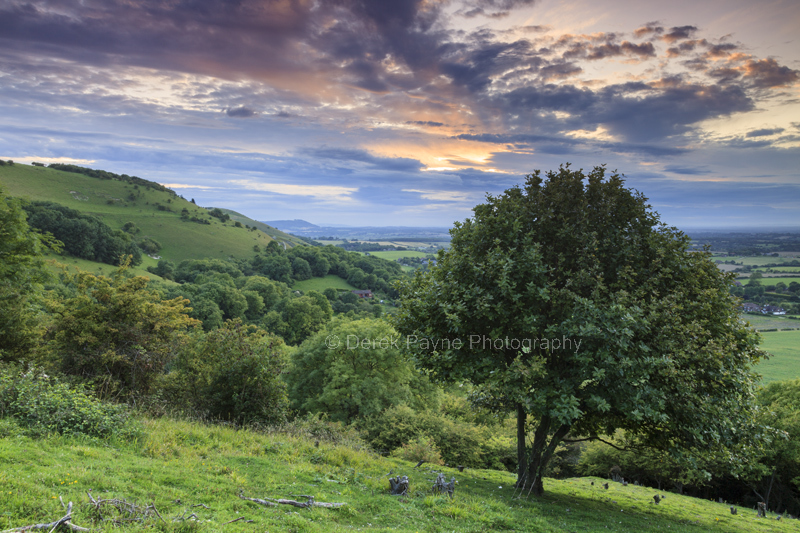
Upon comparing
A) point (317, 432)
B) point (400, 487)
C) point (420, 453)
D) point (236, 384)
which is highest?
point (236, 384)

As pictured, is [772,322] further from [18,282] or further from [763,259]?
[18,282]

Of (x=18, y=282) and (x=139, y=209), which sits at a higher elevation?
(x=139, y=209)

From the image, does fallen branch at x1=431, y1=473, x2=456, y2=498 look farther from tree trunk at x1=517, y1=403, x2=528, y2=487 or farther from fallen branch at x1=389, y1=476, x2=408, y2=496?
tree trunk at x1=517, y1=403, x2=528, y2=487

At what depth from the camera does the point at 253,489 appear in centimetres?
933

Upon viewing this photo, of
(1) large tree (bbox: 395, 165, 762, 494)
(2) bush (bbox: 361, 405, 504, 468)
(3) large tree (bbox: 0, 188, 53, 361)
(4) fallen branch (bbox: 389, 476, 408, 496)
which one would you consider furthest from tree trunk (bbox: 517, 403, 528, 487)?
(3) large tree (bbox: 0, 188, 53, 361)

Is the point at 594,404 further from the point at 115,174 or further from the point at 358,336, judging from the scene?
the point at 115,174

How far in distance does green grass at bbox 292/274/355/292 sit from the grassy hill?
33.1 metres

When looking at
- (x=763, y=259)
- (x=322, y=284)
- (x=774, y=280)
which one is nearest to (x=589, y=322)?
(x=322, y=284)

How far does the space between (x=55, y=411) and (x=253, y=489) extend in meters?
6.54

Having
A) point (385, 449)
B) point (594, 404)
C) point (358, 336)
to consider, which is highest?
point (594, 404)

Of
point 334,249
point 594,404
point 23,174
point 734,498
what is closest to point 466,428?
point 594,404

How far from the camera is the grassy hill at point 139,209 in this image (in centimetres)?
13438

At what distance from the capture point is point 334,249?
16400 cm

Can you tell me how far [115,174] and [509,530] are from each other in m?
229
